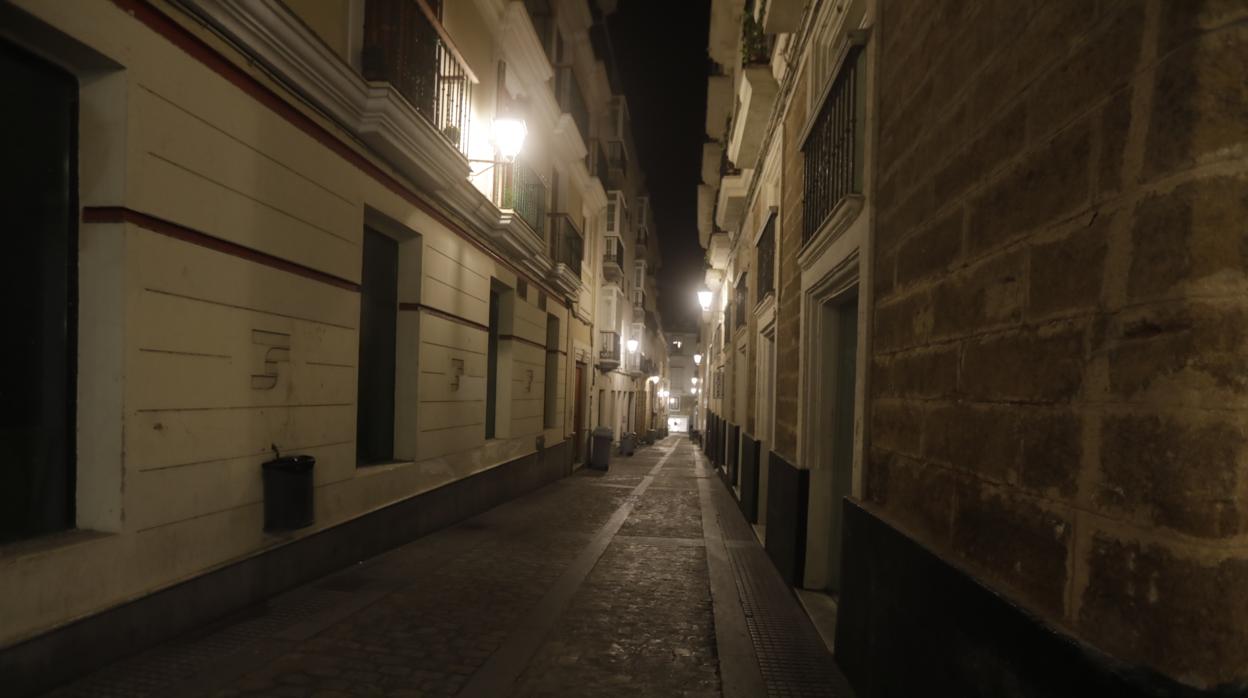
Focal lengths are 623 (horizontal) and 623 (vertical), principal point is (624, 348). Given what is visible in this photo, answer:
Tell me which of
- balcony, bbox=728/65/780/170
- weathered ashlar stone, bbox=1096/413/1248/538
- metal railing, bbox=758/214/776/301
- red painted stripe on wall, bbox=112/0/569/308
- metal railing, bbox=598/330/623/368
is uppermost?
balcony, bbox=728/65/780/170

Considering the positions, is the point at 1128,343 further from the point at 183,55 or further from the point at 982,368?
the point at 183,55

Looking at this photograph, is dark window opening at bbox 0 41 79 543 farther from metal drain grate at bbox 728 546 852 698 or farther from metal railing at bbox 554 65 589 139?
metal railing at bbox 554 65 589 139

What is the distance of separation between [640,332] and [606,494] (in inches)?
673

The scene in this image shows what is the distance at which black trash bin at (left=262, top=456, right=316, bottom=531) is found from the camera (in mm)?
4637

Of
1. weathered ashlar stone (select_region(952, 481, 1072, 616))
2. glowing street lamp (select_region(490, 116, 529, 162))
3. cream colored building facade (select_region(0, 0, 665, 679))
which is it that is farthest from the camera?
glowing street lamp (select_region(490, 116, 529, 162))

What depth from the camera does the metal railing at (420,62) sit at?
589 centimetres

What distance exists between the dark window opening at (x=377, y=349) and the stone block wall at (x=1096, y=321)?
18.6 ft

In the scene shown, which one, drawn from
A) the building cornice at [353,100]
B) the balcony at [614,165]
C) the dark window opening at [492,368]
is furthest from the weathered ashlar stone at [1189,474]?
the balcony at [614,165]

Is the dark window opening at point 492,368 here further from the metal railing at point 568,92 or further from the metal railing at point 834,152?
the metal railing at point 834,152

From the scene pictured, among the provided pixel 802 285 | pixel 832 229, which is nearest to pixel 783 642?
pixel 832 229

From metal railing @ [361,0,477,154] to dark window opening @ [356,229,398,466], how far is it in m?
1.55

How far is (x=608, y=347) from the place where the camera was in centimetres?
1950

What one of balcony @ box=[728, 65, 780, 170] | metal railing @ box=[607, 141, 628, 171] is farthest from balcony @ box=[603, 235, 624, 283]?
balcony @ box=[728, 65, 780, 170]

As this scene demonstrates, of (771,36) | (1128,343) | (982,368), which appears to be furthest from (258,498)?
(771,36)
